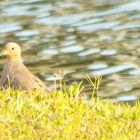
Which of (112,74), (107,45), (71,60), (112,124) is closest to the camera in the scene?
(112,124)

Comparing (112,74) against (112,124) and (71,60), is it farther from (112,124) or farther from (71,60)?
(112,124)

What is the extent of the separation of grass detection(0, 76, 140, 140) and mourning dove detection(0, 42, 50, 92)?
1000 millimetres

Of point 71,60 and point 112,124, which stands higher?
point 112,124

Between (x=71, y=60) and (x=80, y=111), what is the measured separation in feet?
22.4

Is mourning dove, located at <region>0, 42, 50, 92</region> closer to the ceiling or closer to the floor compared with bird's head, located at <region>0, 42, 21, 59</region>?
closer to the floor

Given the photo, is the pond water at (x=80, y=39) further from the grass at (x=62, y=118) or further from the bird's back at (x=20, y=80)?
the grass at (x=62, y=118)

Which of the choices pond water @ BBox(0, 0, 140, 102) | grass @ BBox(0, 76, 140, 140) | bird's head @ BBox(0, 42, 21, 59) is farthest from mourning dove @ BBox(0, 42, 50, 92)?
pond water @ BBox(0, 0, 140, 102)

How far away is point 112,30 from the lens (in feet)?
51.2

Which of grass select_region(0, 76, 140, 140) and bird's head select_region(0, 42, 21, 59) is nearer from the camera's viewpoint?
grass select_region(0, 76, 140, 140)

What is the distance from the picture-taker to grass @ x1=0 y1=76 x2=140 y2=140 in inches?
244

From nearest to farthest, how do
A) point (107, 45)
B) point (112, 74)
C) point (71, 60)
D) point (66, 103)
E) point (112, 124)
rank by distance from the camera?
point (112, 124), point (66, 103), point (112, 74), point (71, 60), point (107, 45)

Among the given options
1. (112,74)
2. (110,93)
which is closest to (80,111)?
(110,93)

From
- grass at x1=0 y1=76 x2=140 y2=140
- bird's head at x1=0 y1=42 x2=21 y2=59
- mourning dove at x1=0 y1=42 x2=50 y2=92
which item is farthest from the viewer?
bird's head at x1=0 y1=42 x2=21 y2=59

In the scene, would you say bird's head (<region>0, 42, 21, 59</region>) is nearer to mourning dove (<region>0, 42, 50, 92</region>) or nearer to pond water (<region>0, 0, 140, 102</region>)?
mourning dove (<region>0, 42, 50, 92</region>)
